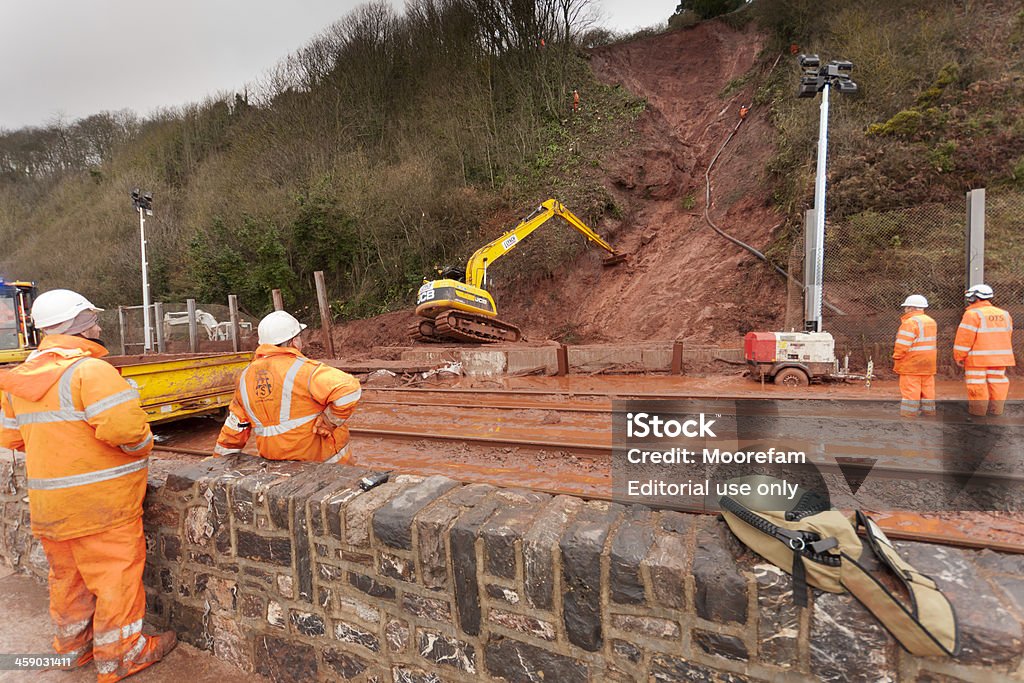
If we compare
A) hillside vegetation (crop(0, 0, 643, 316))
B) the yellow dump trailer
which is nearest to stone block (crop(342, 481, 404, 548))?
the yellow dump trailer

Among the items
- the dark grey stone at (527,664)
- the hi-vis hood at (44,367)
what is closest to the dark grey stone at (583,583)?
the dark grey stone at (527,664)

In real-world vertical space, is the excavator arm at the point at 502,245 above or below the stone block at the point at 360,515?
above

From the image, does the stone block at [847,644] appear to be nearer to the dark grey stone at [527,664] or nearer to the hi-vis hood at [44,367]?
the dark grey stone at [527,664]

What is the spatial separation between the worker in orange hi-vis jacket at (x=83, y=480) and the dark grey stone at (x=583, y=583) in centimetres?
229

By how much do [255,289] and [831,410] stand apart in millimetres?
21150

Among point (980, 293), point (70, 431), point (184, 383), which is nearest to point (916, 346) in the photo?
point (980, 293)

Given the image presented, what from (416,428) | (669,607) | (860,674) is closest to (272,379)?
(669,607)

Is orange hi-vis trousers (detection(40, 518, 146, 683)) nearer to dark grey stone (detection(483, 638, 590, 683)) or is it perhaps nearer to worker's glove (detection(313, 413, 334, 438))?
worker's glove (detection(313, 413, 334, 438))

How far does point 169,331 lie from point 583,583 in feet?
71.2

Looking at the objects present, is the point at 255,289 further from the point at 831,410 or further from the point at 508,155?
the point at 831,410

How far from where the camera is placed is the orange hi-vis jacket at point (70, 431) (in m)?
2.21

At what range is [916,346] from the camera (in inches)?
222

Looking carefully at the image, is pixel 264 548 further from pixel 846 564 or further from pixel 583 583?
pixel 846 564

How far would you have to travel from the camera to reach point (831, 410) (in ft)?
23.1
